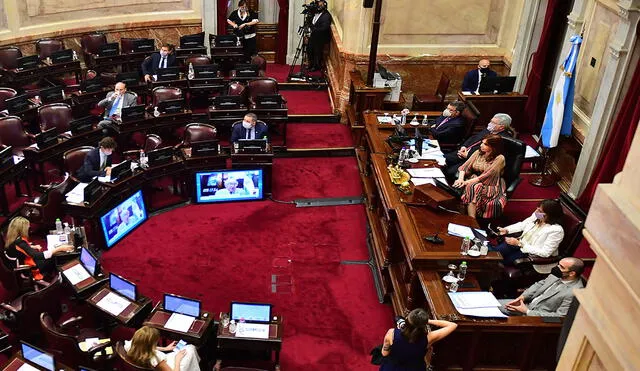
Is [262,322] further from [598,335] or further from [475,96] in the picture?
[475,96]

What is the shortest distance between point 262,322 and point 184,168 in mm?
3440

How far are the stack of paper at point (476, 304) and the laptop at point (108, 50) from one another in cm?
854

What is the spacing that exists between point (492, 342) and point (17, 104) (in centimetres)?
748

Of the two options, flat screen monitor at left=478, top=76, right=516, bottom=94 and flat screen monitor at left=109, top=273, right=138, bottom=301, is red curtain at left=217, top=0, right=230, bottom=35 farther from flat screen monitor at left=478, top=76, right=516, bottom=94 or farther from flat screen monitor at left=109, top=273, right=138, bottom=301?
flat screen monitor at left=109, top=273, right=138, bottom=301

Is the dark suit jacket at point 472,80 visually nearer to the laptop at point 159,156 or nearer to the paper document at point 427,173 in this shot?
the paper document at point 427,173

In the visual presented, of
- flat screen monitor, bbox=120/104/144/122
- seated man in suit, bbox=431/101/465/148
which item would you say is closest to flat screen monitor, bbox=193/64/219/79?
flat screen monitor, bbox=120/104/144/122

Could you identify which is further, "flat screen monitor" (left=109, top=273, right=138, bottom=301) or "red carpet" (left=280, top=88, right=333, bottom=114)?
"red carpet" (left=280, top=88, right=333, bottom=114)

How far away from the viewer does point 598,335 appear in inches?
95.1

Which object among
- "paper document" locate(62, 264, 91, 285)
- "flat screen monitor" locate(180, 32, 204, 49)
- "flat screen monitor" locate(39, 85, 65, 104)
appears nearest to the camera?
"paper document" locate(62, 264, 91, 285)

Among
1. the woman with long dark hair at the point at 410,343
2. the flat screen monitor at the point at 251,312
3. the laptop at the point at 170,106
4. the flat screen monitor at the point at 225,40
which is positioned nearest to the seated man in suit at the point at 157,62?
the flat screen monitor at the point at 225,40

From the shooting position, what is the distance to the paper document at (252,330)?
5.95m

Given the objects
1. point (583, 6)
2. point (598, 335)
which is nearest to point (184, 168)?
point (583, 6)

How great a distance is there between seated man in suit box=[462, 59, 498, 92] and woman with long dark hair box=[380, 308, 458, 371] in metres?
6.02

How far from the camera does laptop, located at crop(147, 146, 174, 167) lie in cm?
849
